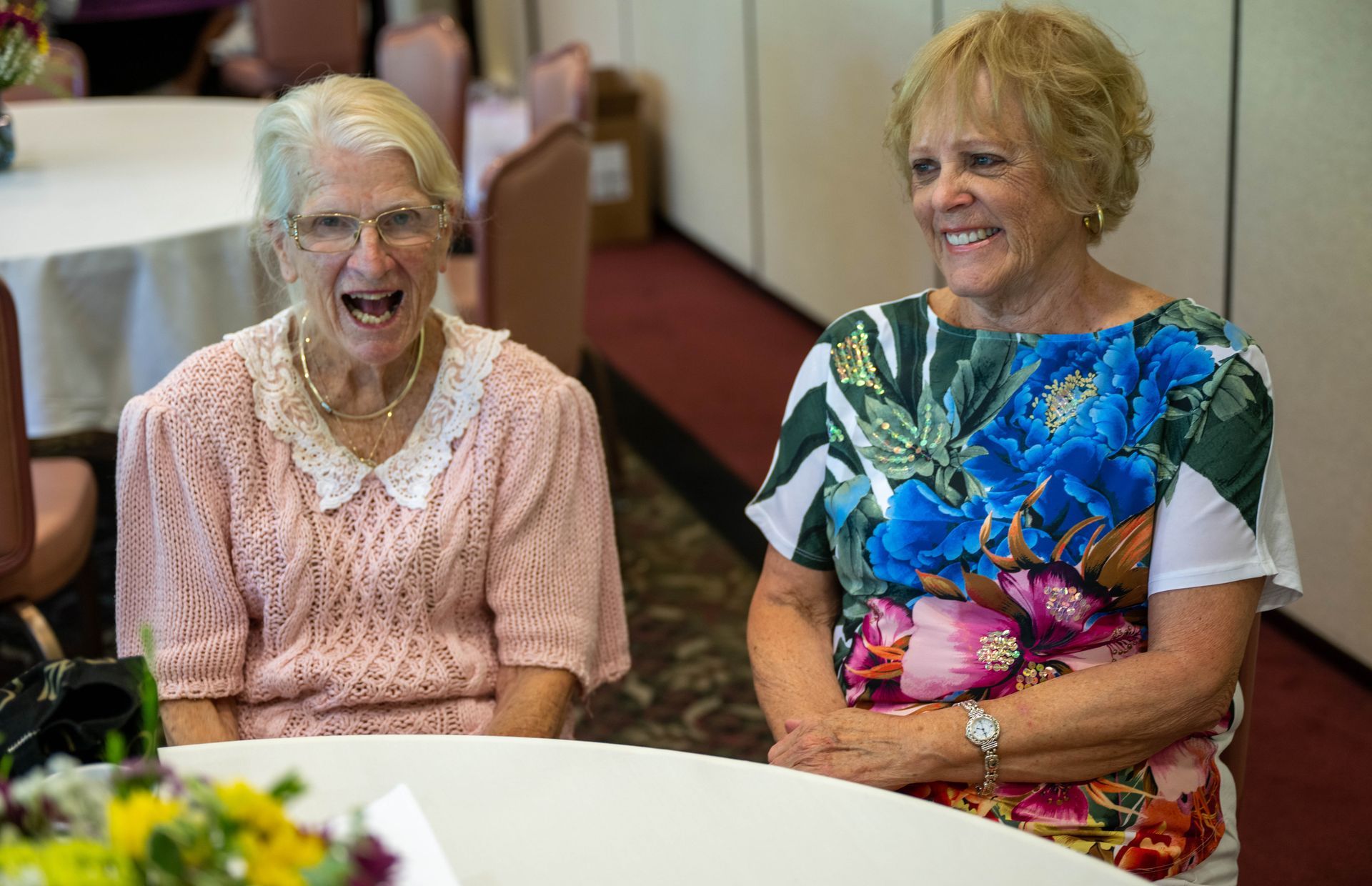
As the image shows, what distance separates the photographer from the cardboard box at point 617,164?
6.12 metres

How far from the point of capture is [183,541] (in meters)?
1.63

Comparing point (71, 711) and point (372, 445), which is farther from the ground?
point (372, 445)

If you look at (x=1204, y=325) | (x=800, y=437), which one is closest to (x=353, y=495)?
(x=800, y=437)

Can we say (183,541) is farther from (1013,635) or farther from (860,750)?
(1013,635)

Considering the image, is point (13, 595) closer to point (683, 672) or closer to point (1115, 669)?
point (683, 672)

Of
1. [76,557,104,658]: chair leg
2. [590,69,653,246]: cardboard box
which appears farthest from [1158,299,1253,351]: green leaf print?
[590,69,653,246]: cardboard box

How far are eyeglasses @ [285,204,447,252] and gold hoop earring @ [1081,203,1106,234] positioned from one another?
2.52 ft

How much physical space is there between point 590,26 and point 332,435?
5748 mm

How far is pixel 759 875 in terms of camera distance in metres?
1.06

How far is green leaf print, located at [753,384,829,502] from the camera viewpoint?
1.63 metres

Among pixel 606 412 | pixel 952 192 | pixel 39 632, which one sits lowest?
pixel 606 412

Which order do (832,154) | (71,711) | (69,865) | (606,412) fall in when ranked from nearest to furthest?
(69,865), (71,711), (606,412), (832,154)

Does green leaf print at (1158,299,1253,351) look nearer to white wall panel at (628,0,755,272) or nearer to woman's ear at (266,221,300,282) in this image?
woman's ear at (266,221,300,282)

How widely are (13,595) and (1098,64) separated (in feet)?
6.37
